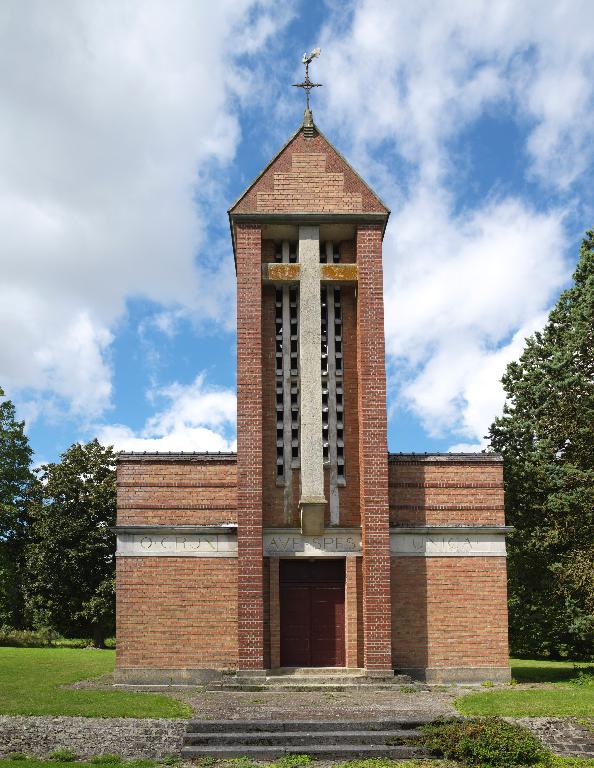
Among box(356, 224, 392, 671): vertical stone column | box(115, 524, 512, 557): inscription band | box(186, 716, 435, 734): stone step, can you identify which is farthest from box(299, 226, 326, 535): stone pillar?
box(186, 716, 435, 734): stone step

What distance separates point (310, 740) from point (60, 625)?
96.1ft

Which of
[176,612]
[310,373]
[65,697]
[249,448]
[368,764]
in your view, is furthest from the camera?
[310,373]

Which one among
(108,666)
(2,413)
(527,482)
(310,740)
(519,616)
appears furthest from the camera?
(2,413)

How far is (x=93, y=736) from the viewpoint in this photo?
13438mm

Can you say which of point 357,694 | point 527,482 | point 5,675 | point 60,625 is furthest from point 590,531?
point 60,625

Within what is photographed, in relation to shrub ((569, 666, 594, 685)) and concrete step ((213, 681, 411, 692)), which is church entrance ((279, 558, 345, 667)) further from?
shrub ((569, 666, 594, 685))

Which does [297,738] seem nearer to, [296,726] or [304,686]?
[296,726]

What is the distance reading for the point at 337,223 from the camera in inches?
858

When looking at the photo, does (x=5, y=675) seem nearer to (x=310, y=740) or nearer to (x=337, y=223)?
(x=310, y=740)

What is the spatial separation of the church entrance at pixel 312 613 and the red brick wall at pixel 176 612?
4.27 ft

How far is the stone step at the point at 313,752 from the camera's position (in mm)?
13062

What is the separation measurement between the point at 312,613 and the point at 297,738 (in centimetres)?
710

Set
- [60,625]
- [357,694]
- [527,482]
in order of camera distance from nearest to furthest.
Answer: [357,694] → [527,482] → [60,625]

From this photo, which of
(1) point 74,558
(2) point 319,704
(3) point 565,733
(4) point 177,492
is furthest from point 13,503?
(3) point 565,733
